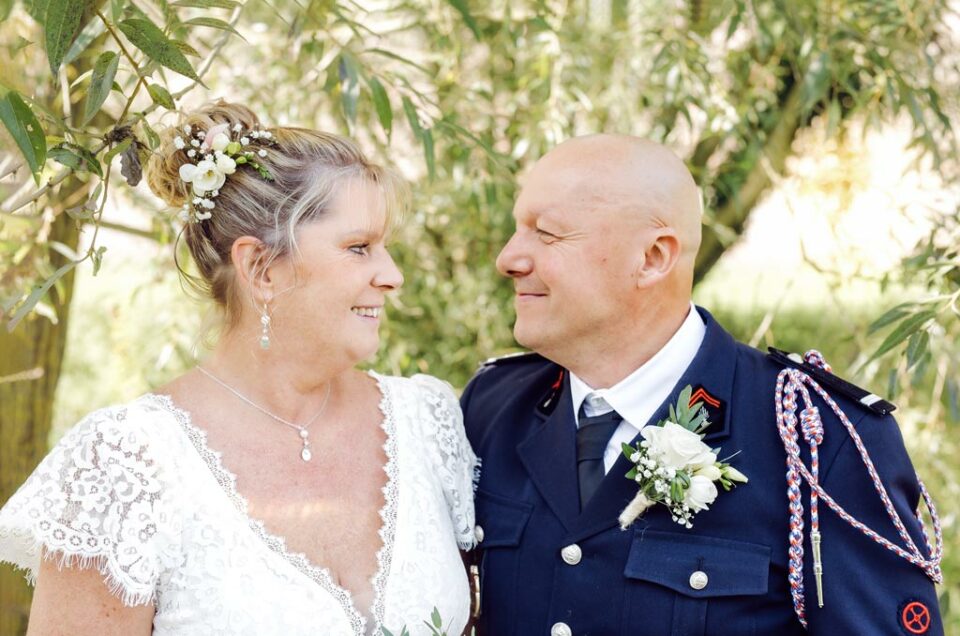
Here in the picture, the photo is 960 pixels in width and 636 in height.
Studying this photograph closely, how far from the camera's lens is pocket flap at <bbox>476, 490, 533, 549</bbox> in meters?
2.38

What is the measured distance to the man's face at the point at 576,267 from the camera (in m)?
2.43

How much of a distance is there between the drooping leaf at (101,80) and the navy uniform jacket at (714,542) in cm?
126

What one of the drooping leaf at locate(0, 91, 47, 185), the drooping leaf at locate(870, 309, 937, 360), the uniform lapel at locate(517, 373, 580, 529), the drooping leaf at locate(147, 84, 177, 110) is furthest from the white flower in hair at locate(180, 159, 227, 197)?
the drooping leaf at locate(870, 309, 937, 360)

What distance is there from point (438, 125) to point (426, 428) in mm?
837

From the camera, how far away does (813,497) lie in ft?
6.87

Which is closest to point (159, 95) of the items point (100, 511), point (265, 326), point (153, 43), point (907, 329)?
point (153, 43)

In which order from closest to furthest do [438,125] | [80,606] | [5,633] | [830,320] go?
1. [80,606]
2. [438,125]
3. [5,633]
4. [830,320]

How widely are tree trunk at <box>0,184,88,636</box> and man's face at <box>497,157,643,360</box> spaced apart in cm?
163

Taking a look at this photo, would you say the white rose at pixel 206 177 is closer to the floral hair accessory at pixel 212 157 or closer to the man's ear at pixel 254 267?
the floral hair accessory at pixel 212 157

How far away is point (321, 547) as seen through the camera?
2.16m

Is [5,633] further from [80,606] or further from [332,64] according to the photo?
[332,64]

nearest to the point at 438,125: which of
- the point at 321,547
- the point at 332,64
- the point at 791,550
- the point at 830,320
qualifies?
the point at 332,64

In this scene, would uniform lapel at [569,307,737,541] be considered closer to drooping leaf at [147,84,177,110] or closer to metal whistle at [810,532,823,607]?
metal whistle at [810,532,823,607]

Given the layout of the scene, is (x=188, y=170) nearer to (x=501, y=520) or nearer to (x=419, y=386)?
(x=419, y=386)
